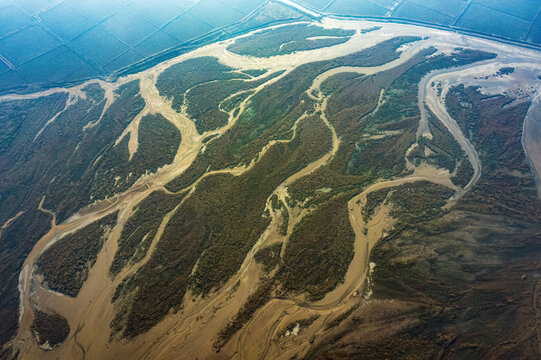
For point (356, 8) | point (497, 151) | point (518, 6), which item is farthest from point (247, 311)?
point (518, 6)

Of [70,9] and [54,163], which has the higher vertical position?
→ [70,9]

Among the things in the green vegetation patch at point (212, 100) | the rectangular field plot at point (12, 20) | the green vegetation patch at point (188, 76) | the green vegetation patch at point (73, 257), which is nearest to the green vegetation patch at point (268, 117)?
the green vegetation patch at point (212, 100)

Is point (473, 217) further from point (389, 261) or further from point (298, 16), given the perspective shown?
point (298, 16)

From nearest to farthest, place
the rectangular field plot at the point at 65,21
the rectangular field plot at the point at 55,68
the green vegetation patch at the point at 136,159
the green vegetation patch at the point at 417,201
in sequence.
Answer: the green vegetation patch at the point at 417,201 < the green vegetation patch at the point at 136,159 < the rectangular field plot at the point at 55,68 < the rectangular field plot at the point at 65,21

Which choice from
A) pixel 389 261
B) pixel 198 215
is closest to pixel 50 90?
pixel 198 215

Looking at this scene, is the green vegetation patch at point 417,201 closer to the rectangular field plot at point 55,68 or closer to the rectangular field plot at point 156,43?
the rectangular field plot at point 156,43

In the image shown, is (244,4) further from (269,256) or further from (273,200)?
(269,256)
